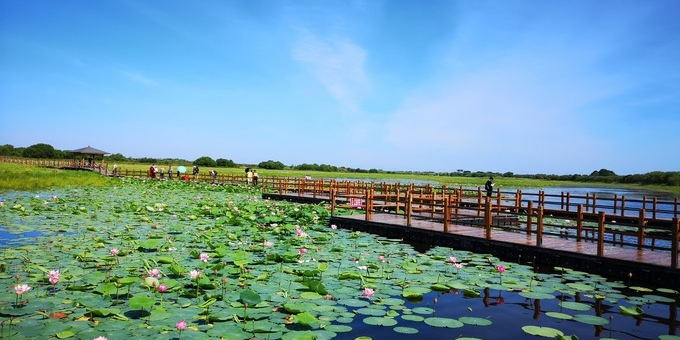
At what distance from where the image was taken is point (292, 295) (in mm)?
5656

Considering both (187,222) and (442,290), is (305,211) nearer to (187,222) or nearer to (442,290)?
(187,222)

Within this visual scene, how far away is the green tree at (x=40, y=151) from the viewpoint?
284ft

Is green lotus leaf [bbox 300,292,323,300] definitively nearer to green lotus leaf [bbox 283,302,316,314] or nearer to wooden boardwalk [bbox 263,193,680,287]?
green lotus leaf [bbox 283,302,316,314]

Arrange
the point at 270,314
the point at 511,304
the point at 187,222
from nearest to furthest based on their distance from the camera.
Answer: the point at 270,314, the point at 511,304, the point at 187,222

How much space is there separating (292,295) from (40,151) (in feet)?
331

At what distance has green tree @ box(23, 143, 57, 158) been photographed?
86562mm

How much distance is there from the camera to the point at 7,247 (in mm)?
8109

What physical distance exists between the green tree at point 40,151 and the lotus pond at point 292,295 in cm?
9302

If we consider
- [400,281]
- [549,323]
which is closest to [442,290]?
[400,281]

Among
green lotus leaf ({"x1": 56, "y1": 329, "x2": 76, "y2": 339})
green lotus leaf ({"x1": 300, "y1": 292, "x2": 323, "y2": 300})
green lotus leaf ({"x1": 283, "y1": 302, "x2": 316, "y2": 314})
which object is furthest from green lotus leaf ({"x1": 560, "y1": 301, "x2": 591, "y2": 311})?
green lotus leaf ({"x1": 56, "y1": 329, "x2": 76, "y2": 339})

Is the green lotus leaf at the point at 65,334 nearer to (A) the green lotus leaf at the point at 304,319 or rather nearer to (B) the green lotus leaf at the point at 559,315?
(A) the green lotus leaf at the point at 304,319

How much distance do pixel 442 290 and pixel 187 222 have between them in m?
8.70

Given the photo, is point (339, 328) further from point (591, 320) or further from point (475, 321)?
point (591, 320)

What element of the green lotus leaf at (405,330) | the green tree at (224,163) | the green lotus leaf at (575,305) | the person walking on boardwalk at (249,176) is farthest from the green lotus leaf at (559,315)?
the green tree at (224,163)
